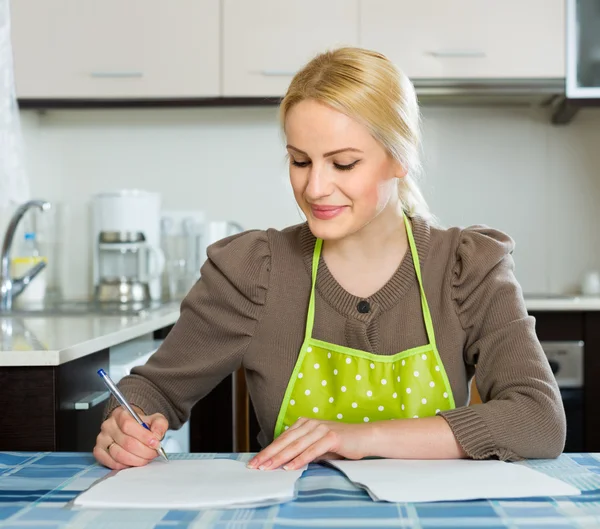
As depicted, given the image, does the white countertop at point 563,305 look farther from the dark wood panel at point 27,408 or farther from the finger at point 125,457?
the finger at point 125,457

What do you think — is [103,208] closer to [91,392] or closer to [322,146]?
[91,392]

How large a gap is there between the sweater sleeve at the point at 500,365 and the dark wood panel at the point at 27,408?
25.3 inches

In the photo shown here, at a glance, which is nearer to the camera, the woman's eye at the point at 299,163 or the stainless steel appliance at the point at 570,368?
the woman's eye at the point at 299,163

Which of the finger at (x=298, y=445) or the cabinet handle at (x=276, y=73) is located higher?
the cabinet handle at (x=276, y=73)

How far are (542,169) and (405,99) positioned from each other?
6.18 feet

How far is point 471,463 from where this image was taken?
3.25 feet

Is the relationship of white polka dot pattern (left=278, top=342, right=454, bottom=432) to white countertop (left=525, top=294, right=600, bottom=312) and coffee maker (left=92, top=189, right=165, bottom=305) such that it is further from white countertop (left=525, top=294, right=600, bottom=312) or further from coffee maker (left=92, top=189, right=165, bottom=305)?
coffee maker (left=92, top=189, right=165, bottom=305)

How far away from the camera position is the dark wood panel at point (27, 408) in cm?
138

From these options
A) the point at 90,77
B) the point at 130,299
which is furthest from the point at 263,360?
the point at 90,77

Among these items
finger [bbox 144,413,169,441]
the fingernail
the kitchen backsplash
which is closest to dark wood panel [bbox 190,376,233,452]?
the kitchen backsplash

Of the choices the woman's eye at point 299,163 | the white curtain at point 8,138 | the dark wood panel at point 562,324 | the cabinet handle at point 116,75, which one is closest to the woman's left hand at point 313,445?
the woman's eye at point 299,163

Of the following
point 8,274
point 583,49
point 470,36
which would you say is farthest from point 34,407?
point 583,49

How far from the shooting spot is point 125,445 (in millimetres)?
1017

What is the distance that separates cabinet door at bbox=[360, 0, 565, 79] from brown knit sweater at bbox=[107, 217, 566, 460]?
146cm
